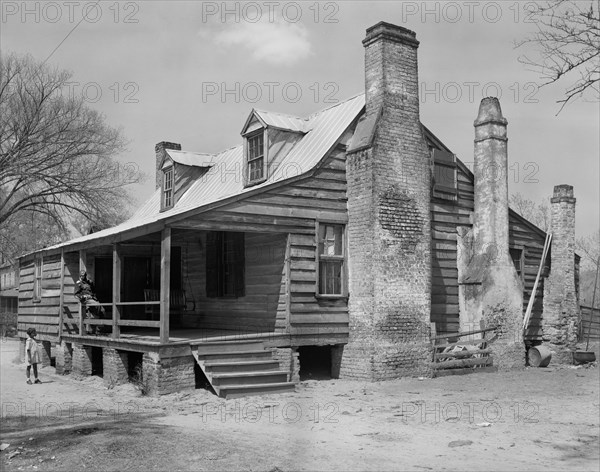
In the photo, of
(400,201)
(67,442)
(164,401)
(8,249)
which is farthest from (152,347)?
(8,249)

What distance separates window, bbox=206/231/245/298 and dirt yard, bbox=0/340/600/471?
379 cm

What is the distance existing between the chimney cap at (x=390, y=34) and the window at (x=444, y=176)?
9.91 ft

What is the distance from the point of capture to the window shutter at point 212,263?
1891 cm

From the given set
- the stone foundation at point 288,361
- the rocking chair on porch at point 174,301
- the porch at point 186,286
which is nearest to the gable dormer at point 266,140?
the porch at point 186,286

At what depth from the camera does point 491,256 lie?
1848 cm

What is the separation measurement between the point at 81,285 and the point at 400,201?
28.8 ft

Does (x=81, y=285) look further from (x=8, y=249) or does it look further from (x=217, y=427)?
(x=8, y=249)

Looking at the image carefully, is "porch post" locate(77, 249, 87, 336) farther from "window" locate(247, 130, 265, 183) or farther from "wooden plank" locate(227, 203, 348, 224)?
"wooden plank" locate(227, 203, 348, 224)

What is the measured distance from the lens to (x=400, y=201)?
16672 millimetres

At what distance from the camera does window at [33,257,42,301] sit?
2294cm

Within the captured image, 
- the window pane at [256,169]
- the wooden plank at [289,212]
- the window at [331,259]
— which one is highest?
the window pane at [256,169]

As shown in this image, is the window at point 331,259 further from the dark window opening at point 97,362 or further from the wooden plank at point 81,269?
the dark window opening at point 97,362

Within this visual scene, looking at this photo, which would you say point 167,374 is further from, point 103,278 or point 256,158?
point 103,278

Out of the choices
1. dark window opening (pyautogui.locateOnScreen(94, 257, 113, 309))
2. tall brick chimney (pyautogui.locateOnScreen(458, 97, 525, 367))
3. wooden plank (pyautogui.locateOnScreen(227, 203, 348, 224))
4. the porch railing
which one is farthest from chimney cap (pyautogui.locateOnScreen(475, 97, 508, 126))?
dark window opening (pyautogui.locateOnScreen(94, 257, 113, 309))
